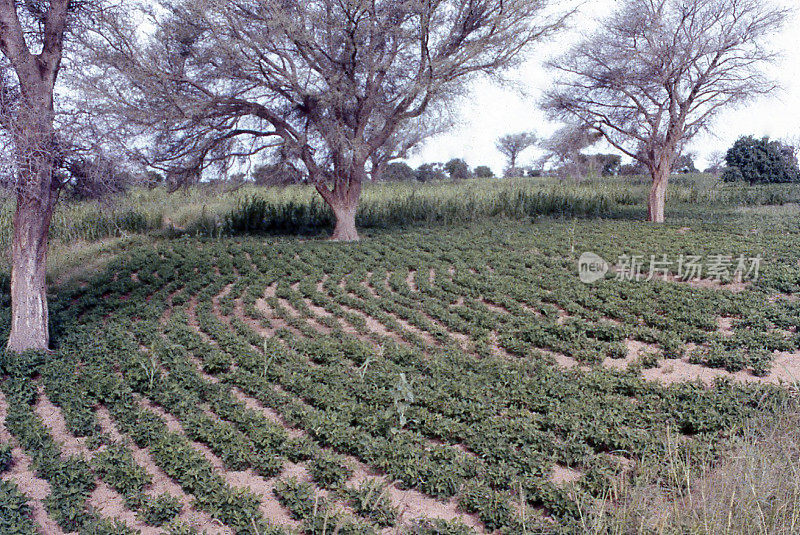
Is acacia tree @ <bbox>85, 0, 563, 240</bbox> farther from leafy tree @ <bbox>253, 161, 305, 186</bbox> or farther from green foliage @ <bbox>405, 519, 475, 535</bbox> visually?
green foliage @ <bbox>405, 519, 475, 535</bbox>

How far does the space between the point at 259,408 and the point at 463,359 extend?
2.30m

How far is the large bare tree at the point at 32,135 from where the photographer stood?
6676mm

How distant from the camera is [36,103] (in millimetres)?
6770

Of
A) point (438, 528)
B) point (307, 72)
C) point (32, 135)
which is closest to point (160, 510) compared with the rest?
point (438, 528)

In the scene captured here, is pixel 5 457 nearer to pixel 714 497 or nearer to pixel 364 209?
pixel 714 497

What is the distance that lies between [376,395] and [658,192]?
15891mm

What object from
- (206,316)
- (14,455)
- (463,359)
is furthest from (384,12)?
(14,455)

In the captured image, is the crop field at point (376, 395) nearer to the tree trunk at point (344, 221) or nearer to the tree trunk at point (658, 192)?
the tree trunk at point (344, 221)

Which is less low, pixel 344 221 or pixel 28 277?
pixel 344 221

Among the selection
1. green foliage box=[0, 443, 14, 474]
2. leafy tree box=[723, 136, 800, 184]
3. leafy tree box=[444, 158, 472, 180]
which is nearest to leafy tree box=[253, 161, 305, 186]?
green foliage box=[0, 443, 14, 474]

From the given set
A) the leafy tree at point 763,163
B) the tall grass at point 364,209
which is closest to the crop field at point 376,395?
the tall grass at point 364,209

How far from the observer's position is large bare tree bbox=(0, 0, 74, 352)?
668 centimetres

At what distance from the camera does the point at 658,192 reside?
18.4 metres

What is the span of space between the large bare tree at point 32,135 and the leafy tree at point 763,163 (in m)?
37.1
